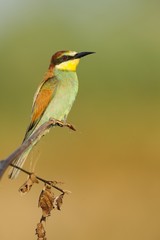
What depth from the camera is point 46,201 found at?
159 cm

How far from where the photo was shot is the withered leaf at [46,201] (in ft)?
5.19

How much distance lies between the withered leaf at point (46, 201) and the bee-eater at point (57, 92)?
1.79 meters

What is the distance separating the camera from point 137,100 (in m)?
9.45

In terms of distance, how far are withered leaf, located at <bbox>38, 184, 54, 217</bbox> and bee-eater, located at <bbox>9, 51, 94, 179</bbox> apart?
5.87 feet

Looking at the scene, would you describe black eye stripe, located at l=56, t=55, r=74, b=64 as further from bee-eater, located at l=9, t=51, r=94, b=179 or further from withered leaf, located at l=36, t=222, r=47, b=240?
withered leaf, located at l=36, t=222, r=47, b=240

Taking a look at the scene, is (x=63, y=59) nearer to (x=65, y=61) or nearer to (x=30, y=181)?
→ (x=65, y=61)

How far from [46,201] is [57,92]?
6.88 ft

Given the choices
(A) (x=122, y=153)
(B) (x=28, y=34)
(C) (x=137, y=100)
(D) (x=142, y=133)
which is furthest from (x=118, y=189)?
(B) (x=28, y=34)

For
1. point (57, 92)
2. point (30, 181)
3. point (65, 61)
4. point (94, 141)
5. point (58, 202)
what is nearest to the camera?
point (30, 181)

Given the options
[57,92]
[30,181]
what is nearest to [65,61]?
[57,92]

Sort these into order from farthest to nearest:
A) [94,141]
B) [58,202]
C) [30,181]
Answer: [94,141], [58,202], [30,181]

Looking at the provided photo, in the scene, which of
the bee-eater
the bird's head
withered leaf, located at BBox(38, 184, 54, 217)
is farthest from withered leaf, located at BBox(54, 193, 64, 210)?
the bird's head

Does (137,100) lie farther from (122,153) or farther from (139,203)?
(139,203)

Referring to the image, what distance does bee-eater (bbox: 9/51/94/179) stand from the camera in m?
3.53
